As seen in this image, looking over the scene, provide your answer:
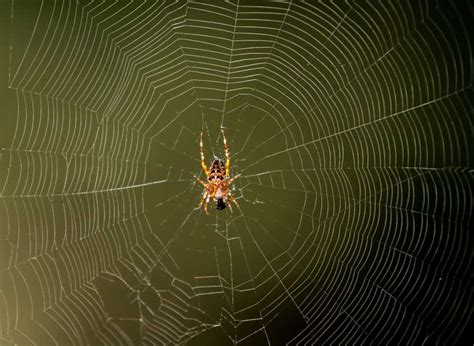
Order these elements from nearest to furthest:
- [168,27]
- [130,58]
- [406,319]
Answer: [406,319] → [130,58] → [168,27]

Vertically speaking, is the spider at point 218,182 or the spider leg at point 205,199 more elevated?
the spider at point 218,182

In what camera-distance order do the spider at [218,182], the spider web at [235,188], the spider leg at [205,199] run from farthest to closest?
the spider leg at [205,199], the spider at [218,182], the spider web at [235,188]

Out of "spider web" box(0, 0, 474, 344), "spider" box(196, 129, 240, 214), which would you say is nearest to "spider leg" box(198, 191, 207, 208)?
"spider" box(196, 129, 240, 214)

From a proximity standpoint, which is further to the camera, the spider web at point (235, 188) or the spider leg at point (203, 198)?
the spider leg at point (203, 198)

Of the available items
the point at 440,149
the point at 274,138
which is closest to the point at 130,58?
the point at 274,138

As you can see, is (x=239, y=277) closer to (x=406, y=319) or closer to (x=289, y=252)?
(x=289, y=252)

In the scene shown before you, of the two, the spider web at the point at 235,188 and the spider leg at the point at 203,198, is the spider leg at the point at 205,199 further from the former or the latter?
the spider web at the point at 235,188

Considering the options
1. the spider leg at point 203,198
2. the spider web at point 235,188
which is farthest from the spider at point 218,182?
the spider web at point 235,188

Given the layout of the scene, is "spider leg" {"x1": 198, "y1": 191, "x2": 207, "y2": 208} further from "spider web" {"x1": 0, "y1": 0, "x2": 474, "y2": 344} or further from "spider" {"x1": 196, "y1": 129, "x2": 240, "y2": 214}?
"spider web" {"x1": 0, "y1": 0, "x2": 474, "y2": 344}
